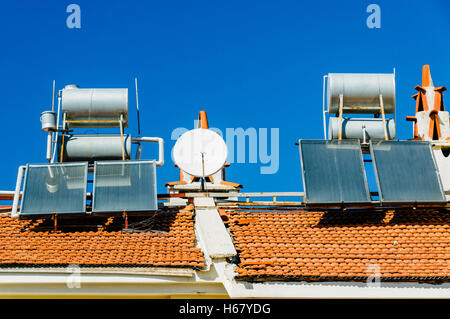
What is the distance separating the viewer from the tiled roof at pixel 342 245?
10.6 metres

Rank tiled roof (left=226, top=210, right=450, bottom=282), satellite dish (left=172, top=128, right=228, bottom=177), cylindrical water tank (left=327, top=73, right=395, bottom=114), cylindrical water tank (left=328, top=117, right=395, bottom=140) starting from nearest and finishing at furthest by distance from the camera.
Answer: tiled roof (left=226, top=210, right=450, bottom=282), satellite dish (left=172, top=128, right=228, bottom=177), cylindrical water tank (left=328, top=117, right=395, bottom=140), cylindrical water tank (left=327, top=73, right=395, bottom=114)

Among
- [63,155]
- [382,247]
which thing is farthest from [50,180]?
[382,247]

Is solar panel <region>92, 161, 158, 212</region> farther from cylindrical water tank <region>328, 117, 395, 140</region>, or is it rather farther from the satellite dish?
cylindrical water tank <region>328, 117, 395, 140</region>

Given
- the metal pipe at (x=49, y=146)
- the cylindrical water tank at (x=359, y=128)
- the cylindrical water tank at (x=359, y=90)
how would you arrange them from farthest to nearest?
the cylindrical water tank at (x=359, y=90)
the cylindrical water tank at (x=359, y=128)
the metal pipe at (x=49, y=146)

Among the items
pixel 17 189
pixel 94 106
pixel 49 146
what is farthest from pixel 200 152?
pixel 17 189

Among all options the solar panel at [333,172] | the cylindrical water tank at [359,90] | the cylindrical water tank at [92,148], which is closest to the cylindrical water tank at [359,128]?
the cylindrical water tank at [359,90]

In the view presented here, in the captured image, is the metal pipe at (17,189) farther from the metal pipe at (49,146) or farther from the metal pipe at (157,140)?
the metal pipe at (157,140)

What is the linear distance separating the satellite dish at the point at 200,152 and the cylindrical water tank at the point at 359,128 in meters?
2.94

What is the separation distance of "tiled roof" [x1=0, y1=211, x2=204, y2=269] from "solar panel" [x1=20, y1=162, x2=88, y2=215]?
1.34 ft

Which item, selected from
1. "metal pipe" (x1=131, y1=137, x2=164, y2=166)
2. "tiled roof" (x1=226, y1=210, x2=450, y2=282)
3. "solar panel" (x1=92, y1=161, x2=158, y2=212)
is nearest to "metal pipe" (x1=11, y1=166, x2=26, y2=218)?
"solar panel" (x1=92, y1=161, x2=158, y2=212)

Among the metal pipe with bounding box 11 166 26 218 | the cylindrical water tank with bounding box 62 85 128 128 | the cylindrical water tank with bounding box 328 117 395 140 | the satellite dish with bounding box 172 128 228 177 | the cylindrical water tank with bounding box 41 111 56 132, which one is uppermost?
the cylindrical water tank with bounding box 62 85 128 128

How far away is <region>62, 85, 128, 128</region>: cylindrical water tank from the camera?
599 inches
